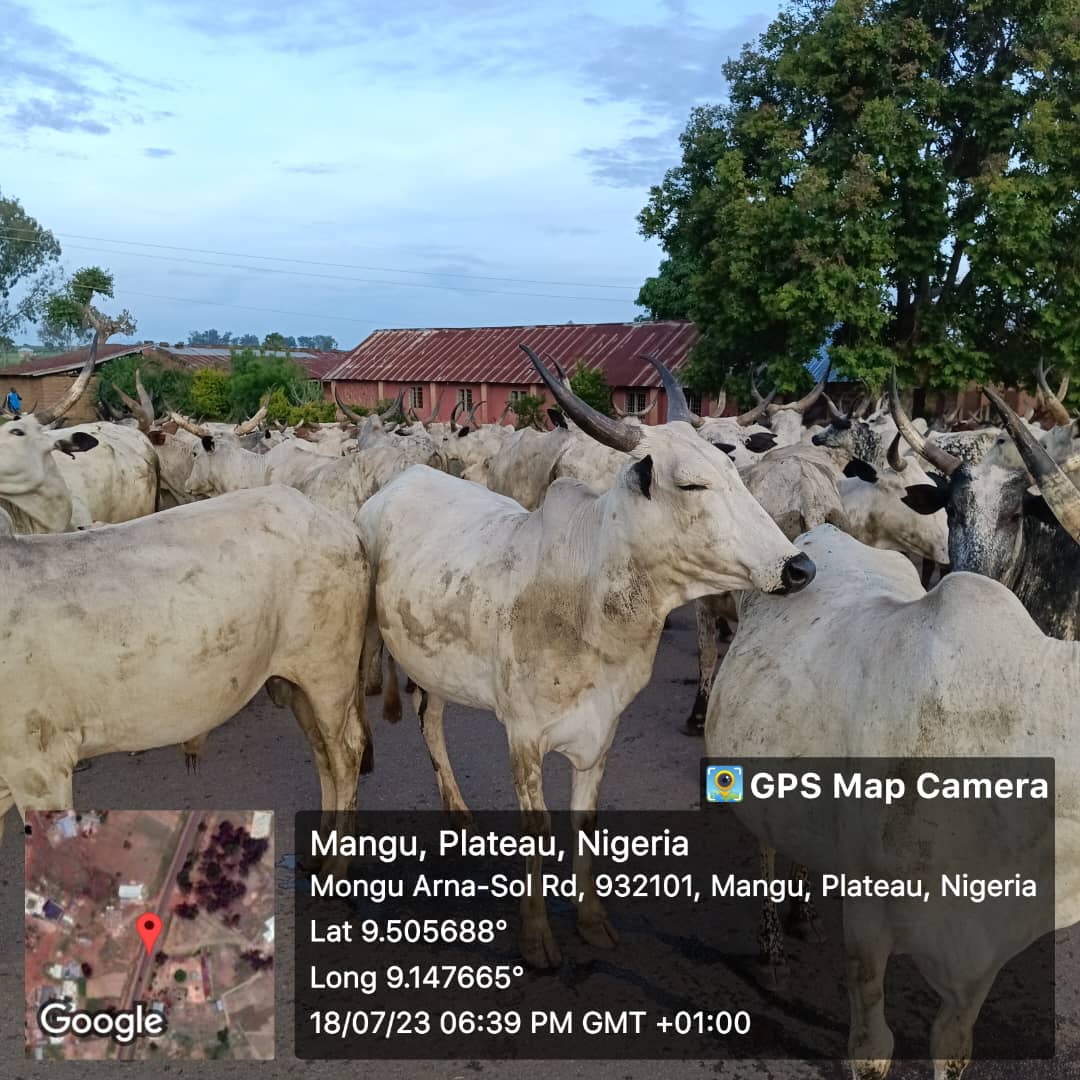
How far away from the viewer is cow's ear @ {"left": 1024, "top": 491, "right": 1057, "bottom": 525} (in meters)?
4.56

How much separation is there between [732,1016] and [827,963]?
534mm

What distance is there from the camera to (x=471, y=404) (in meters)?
32.7

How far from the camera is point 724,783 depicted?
3.63 m

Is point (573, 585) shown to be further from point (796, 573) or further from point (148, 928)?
point (148, 928)

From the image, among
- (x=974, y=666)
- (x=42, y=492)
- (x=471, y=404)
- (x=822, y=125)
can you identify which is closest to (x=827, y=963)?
(x=974, y=666)

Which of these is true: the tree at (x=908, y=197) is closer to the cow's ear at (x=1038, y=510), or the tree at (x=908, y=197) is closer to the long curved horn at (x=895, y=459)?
the long curved horn at (x=895, y=459)

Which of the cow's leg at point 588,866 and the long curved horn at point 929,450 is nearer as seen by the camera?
the cow's leg at point 588,866

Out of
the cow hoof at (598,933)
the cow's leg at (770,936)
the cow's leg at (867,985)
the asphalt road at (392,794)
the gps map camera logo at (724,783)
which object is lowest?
the asphalt road at (392,794)

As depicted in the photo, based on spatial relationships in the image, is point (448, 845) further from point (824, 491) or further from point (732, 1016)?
point (824, 491)

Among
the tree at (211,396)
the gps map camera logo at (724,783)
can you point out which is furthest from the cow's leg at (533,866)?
the tree at (211,396)

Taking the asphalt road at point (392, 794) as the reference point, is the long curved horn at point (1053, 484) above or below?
above

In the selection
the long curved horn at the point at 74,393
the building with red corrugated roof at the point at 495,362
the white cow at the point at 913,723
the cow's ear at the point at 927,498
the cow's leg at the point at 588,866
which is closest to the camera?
the white cow at the point at 913,723

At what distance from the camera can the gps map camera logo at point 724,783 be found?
141 inches

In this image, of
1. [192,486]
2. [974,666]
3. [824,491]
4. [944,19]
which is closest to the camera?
[974,666]
